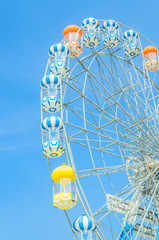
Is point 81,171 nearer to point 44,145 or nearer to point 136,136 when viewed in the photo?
point 44,145

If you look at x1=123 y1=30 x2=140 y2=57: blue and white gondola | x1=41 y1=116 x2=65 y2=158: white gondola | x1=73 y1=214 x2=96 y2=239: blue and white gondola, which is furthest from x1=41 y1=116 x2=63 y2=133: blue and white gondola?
x1=123 y1=30 x2=140 y2=57: blue and white gondola

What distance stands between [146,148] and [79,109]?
2887mm

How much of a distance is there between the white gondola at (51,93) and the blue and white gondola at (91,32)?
2.65m

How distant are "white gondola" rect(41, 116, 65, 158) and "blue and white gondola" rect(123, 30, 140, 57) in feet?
18.5

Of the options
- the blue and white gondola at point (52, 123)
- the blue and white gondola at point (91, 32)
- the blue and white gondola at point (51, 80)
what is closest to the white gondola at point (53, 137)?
the blue and white gondola at point (52, 123)

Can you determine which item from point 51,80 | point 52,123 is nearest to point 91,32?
point 51,80

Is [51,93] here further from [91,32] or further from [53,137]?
[91,32]

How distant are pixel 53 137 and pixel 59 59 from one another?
3413 millimetres

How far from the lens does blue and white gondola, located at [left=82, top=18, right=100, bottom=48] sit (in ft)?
57.0

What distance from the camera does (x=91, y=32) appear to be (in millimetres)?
17594

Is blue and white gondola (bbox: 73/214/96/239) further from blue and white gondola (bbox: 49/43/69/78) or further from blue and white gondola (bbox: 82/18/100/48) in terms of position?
blue and white gondola (bbox: 82/18/100/48)

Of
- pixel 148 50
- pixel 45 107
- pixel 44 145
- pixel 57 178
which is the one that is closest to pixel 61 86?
pixel 45 107

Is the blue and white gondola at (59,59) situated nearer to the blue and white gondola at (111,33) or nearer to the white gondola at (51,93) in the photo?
the white gondola at (51,93)

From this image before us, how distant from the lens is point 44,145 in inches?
567
